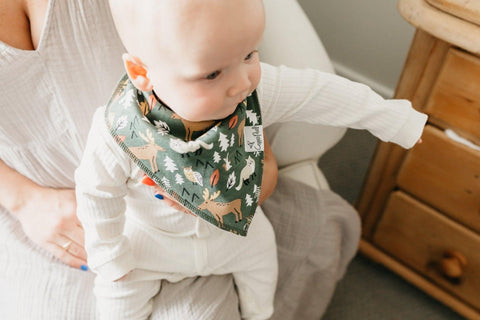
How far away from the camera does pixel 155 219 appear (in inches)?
26.8

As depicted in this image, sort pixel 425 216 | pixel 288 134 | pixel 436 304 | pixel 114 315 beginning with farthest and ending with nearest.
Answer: pixel 436 304 < pixel 425 216 < pixel 288 134 < pixel 114 315

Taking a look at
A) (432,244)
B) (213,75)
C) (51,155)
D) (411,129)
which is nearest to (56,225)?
(51,155)

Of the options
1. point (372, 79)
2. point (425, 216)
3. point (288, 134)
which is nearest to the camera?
point (288, 134)

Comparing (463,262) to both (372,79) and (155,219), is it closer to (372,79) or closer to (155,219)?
(155,219)

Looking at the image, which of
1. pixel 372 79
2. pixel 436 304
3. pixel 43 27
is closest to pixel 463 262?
pixel 436 304

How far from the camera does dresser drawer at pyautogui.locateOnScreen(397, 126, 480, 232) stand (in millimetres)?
853

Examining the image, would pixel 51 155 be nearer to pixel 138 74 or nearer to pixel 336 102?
pixel 138 74

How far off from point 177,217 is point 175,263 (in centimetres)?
8

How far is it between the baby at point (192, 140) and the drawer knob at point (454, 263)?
0.48m

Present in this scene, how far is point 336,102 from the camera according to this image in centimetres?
67

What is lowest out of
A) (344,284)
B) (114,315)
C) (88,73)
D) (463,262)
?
(344,284)

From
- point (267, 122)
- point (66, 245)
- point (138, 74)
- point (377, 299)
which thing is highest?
point (138, 74)

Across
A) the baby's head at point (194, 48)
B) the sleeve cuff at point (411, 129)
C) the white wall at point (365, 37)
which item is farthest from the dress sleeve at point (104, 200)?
the white wall at point (365, 37)

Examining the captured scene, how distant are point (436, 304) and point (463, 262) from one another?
0.29 m
